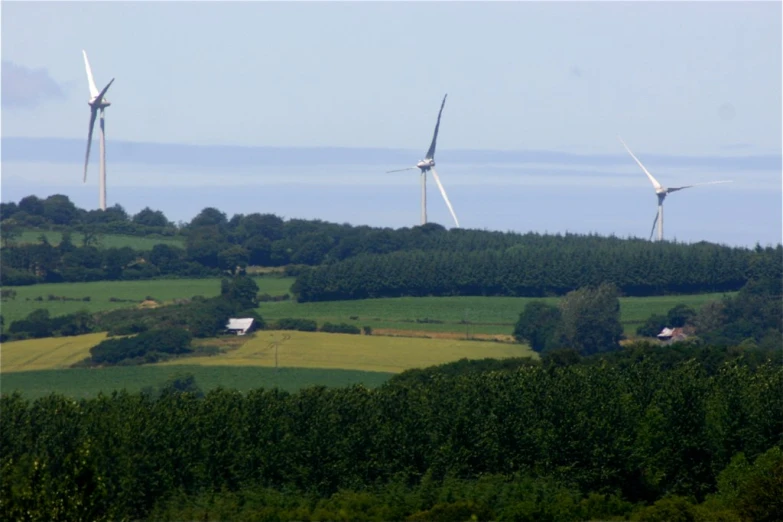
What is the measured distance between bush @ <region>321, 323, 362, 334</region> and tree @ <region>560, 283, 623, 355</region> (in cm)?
2142

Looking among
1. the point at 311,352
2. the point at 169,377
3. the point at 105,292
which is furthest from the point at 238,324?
the point at 169,377

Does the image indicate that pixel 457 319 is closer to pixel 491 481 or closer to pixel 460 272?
pixel 460 272

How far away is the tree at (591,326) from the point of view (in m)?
129

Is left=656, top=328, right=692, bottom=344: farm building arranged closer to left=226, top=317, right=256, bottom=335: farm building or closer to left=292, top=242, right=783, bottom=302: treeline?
left=292, top=242, right=783, bottom=302: treeline

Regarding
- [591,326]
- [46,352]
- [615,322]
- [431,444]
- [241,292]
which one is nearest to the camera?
[431,444]

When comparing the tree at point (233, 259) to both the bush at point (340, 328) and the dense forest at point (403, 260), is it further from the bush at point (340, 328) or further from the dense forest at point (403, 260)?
the bush at point (340, 328)

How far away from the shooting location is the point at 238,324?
398 feet

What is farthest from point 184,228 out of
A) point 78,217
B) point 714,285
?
point 714,285

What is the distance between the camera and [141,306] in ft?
425

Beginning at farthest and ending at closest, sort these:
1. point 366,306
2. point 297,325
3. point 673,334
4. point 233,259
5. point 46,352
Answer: point 233,259 < point 366,306 < point 673,334 < point 297,325 < point 46,352

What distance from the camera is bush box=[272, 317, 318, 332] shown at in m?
A: 119

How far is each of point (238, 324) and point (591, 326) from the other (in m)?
34.8

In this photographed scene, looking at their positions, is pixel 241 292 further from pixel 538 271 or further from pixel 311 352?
pixel 538 271

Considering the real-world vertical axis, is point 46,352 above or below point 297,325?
below
